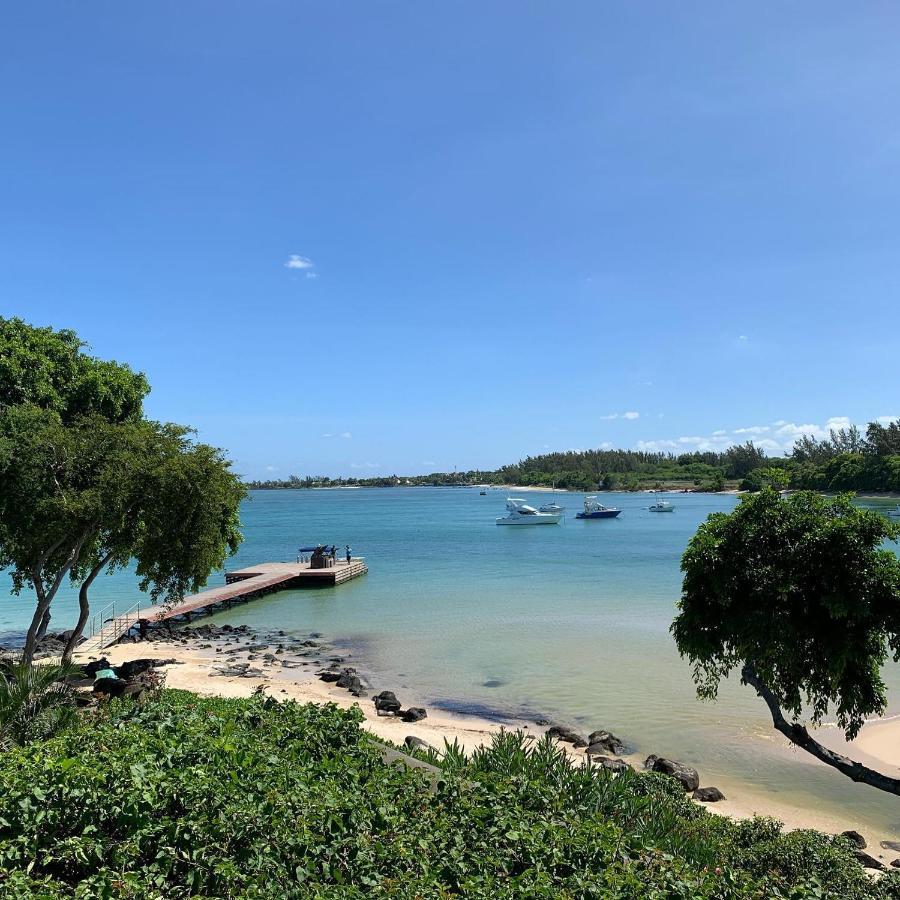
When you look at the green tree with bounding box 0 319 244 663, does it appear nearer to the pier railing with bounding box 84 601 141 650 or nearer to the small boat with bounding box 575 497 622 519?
the pier railing with bounding box 84 601 141 650

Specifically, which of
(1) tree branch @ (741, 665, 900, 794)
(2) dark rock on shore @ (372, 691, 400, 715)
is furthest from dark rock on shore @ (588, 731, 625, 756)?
(1) tree branch @ (741, 665, 900, 794)

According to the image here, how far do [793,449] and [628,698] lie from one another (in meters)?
186

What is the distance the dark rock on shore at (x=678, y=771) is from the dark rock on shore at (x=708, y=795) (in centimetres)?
13

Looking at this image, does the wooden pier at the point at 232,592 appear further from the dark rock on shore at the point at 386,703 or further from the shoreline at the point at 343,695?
the dark rock on shore at the point at 386,703

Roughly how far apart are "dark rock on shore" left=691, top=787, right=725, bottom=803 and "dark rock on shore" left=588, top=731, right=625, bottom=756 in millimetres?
2373

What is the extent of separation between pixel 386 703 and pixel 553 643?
34.0ft

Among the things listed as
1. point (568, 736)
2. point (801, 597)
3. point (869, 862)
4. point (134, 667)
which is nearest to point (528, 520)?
point (134, 667)

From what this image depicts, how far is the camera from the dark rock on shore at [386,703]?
1823cm

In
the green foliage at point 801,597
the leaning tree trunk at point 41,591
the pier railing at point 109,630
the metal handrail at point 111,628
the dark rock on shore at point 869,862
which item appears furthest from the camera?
the metal handrail at point 111,628

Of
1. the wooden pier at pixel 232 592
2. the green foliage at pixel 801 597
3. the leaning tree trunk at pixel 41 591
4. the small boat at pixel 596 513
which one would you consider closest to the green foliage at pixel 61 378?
the leaning tree trunk at pixel 41 591

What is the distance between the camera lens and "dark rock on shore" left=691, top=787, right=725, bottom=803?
43.7 feet

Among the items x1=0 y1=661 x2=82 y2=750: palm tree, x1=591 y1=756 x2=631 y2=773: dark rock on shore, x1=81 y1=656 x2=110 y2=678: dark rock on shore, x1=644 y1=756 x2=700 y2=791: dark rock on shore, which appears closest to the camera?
x1=0 y1=661 x2=82 y2=750: palm tree

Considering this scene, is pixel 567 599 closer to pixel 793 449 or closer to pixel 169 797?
pixel 169 797

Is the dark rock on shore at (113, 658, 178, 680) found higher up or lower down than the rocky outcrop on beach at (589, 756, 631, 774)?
higher up
